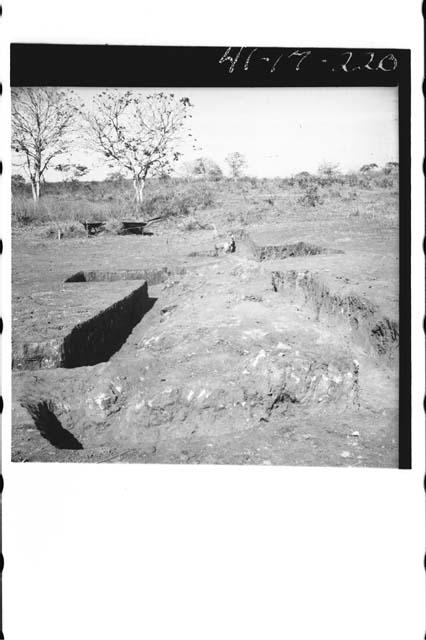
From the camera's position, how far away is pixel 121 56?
10.1 ft

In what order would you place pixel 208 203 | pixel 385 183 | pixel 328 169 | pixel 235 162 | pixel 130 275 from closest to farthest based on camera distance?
pixel 385 183 → pixel 235 162 → pixel 328 169 → pixel 208 203 → pixel 130 275

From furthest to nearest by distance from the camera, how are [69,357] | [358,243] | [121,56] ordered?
[358,243], [69,357], [121,56]

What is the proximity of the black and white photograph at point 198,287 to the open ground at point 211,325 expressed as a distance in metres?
0.01

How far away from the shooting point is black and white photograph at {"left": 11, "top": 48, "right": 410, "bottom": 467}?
3111 millimetres

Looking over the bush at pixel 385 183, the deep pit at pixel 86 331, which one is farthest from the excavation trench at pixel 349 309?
the deep pit at pixel 86 331

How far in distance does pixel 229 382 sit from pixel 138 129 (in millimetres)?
1984

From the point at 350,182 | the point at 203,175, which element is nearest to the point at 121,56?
the point at 203,175

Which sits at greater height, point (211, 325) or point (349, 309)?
point (349, 309)

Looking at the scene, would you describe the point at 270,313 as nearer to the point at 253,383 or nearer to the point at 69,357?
the point at 253,383

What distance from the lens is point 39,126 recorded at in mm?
3293

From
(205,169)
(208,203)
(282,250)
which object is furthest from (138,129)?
(282,250)

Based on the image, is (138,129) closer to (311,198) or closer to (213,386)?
(311,198)

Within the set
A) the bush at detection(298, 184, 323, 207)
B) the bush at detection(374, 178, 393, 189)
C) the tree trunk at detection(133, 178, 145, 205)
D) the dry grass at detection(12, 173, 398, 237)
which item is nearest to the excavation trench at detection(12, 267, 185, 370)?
the dry grass at detection(12, 173, 398, 237)

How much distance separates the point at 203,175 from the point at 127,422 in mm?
1902
